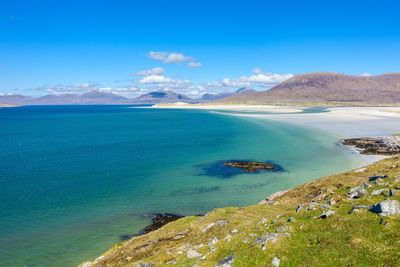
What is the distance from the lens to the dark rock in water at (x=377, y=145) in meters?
94.8

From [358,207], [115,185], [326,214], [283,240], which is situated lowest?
[115,185]

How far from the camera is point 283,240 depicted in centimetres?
2228

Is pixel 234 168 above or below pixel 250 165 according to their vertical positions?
below

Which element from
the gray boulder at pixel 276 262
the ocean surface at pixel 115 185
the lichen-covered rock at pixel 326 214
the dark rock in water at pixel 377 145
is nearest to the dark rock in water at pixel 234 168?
the ocean surface at pixel 115 185

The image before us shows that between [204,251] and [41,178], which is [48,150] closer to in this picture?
[41,178]

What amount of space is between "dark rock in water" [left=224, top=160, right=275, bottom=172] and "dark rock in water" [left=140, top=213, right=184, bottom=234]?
32755mm

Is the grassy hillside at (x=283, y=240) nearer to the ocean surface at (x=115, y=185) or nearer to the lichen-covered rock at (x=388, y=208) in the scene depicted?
the lichen-covered rock at (x=388, y=208)

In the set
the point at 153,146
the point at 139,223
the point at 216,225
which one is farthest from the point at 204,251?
the point at 153,146

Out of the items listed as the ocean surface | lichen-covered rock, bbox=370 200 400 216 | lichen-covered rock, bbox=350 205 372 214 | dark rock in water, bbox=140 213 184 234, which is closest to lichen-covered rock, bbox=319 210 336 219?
lichen-covered rock, bbox=350 205 372 214

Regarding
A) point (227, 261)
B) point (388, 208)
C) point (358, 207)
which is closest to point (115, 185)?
point (227, 261)

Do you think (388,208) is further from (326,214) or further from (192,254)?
(192,254)

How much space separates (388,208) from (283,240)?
7.97 meters

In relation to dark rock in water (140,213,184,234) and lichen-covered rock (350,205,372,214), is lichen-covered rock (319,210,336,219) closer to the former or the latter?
lichen-covered rock (350,205,372,214)

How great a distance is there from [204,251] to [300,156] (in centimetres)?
7515
